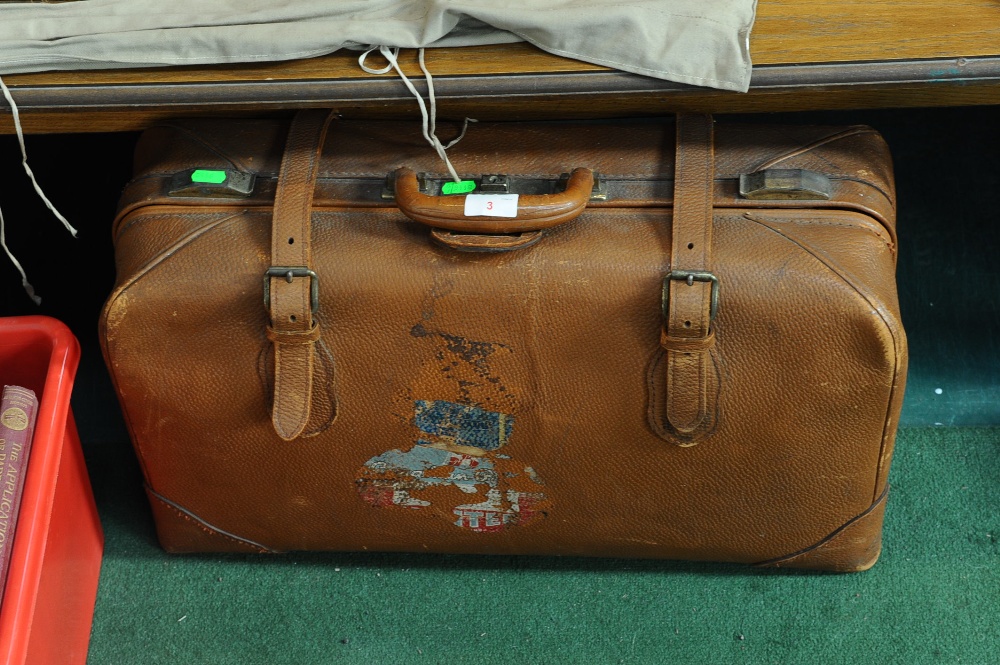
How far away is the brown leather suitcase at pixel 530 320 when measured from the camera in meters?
1.13

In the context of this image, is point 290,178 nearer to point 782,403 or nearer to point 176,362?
point 176,362

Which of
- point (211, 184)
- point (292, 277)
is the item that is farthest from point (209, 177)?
point (292, 277)

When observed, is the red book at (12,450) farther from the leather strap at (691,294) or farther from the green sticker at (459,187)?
the leather strap at (691,294)

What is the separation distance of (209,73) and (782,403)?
2.38ft

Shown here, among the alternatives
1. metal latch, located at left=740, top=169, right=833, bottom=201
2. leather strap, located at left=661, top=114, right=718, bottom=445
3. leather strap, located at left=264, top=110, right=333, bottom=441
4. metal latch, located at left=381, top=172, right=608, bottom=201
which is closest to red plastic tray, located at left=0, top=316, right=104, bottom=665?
leather strap, located at left=264, top=110, right=333, bottom=441

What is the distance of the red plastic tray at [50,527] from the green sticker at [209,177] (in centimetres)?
29

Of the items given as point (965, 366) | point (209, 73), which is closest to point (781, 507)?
point (965, 366)

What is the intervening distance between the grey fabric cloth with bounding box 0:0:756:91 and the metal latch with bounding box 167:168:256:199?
0.12 meters

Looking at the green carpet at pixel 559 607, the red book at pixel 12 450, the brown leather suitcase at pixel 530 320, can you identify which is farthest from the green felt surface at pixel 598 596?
the red book at pixel 12 450

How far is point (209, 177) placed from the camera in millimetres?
1183

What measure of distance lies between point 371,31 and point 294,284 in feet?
0.92

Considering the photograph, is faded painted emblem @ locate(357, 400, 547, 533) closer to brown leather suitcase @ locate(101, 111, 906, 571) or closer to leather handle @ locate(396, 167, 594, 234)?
brown leather suitcase @ locate(101, 111, 906, 571)

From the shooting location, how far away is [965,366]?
1.59 meters

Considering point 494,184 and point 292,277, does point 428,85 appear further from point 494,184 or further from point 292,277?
point 292,277
